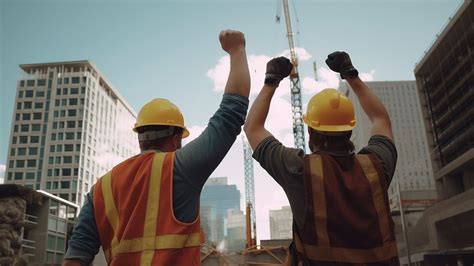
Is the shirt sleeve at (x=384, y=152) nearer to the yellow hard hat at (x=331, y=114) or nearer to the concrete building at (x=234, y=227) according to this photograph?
the yellow hard hat at (x=331, y=114)

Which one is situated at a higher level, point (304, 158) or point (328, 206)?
point (304, 158)

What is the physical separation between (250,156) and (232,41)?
97.6 meters

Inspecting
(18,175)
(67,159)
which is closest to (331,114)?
Answer: (67,159)

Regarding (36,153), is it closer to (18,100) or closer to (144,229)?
(18,100)

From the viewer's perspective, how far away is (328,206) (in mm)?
1968

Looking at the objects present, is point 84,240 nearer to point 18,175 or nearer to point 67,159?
point 67,159

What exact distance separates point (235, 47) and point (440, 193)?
48748mm

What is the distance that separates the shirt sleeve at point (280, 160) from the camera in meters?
2.05

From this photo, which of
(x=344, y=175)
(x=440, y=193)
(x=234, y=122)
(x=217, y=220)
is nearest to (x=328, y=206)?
(x=344, y=175)

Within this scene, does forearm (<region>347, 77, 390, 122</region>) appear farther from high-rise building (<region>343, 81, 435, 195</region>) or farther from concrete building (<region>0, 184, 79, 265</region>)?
high-rise building (<region>343, 81, 435, 195</region>)

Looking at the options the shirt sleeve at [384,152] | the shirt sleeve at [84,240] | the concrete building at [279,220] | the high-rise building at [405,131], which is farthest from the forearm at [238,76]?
the concrete building at [279,220]

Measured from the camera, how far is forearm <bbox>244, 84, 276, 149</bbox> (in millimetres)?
2262

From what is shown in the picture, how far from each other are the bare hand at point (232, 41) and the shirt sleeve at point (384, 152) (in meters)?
0.89

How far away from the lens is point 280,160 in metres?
2.11
